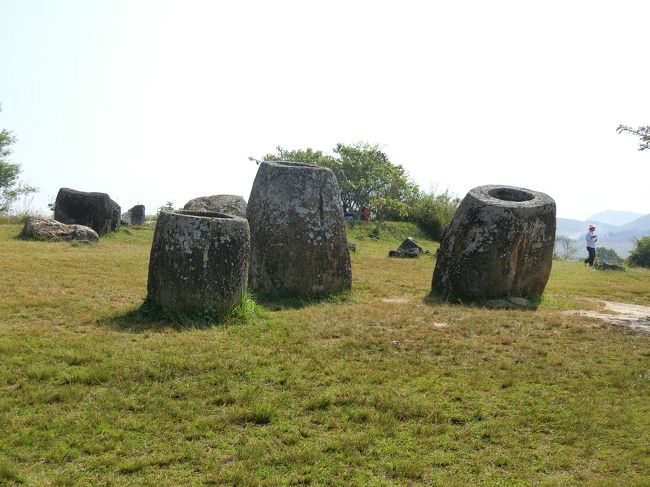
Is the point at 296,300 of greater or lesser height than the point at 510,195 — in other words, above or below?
below

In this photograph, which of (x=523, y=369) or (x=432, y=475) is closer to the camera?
(x=432, y=475)

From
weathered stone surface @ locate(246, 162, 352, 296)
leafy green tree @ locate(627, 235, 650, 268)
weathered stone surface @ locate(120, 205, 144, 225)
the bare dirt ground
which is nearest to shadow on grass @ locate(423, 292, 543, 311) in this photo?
the bare dirt ground

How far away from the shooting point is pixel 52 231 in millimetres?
17141

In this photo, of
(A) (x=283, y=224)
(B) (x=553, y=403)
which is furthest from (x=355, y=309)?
(B) (x=553, y=403)

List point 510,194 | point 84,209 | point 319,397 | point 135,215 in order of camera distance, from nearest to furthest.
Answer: point 319,397 → point 510,194 → point 84,209 → point 135,215

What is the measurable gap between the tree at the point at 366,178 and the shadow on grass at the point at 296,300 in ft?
74.1

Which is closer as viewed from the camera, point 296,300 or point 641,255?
point 296,300

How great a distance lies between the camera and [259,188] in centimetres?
1113

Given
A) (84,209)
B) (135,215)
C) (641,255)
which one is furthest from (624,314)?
(135,215)

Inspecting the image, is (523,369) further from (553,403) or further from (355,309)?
(355,309)

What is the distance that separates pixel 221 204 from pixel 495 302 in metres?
9.36

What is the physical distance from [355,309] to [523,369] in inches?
127

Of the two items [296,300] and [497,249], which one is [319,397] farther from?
[497,249]

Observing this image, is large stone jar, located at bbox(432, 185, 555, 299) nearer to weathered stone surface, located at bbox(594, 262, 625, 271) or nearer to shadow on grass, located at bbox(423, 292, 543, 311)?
shadow on grass, located at bbox(423, 292, 543, 311)
